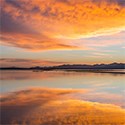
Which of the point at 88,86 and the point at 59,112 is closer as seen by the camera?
the point at 59,112

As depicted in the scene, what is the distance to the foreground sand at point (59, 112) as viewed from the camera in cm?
963

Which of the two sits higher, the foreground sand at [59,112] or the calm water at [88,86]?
the calm water at [88,86]

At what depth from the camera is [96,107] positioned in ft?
40.4

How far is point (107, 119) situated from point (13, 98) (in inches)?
231

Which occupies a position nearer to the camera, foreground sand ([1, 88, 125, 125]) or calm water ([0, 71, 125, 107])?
foreground sand ([1, 88, 125, 125])

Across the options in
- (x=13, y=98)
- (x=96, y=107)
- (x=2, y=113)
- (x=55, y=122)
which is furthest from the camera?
(x=13, y=98)

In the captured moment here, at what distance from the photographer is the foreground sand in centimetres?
963

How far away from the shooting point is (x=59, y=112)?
1116 cm

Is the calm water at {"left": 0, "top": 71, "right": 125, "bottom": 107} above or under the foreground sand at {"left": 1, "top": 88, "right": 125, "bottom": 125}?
above

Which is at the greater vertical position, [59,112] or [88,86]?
[88,86]

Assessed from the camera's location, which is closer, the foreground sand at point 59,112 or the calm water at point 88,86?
the foreground sand at point 59,112

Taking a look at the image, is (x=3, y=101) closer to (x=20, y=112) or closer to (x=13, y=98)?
(x=13, y=98)

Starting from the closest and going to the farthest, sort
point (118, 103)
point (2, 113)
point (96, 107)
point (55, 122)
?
point (55, 122), point (2, 113), point (96, 107), point (118, 103)

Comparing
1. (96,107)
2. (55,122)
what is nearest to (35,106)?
(96,107)
